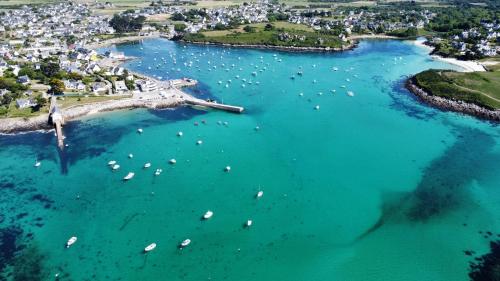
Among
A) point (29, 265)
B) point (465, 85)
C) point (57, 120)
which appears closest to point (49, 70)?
point (57, 120)

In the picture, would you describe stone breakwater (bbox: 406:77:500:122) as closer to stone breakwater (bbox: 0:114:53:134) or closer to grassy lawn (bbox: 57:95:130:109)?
grassy lawn (bbox: 57:95:130:109)

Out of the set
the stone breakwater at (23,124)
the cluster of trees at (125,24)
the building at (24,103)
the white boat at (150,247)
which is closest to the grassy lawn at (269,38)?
the cluster of trees at (125,24)

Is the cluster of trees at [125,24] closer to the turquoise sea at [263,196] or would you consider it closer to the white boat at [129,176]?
the turquoise sea at [263,196]

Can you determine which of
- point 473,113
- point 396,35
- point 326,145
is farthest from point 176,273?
point 396,35

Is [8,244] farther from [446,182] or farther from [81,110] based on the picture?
[446,182]

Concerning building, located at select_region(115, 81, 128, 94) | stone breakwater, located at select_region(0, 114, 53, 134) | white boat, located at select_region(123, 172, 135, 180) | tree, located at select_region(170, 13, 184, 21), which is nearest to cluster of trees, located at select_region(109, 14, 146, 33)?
tree, located at select_region(170, 13, 184, 21)

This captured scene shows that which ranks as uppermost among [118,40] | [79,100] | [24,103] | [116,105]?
[118,40]
